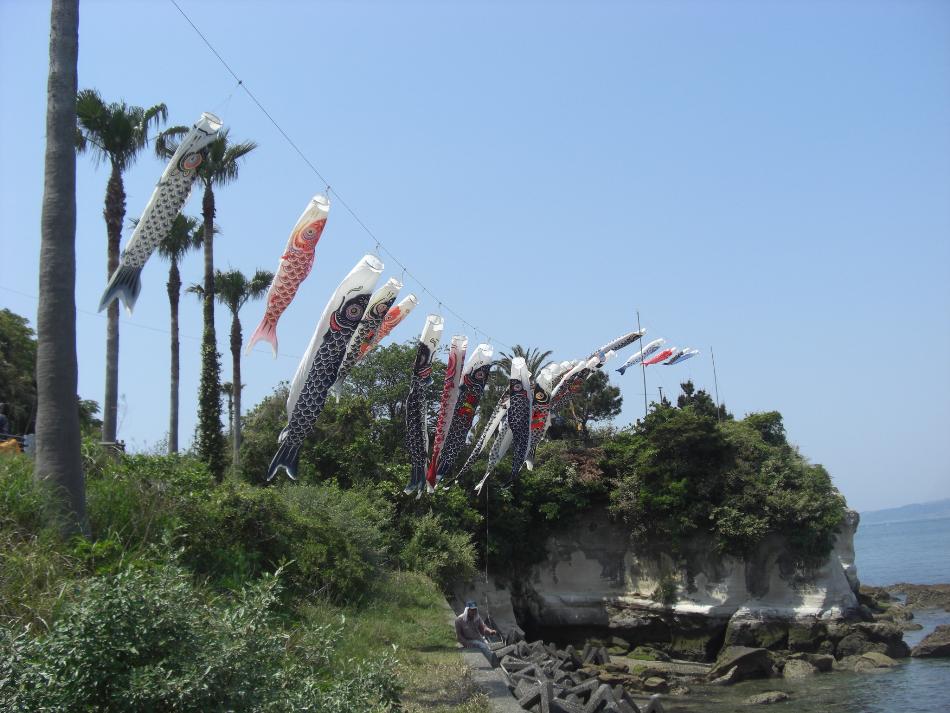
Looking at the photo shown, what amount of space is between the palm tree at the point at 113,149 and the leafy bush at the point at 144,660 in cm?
1285

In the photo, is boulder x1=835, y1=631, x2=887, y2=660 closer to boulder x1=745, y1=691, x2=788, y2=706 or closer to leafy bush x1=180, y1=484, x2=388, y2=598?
boulder x1=745, y1=691, x2=788, y2=706

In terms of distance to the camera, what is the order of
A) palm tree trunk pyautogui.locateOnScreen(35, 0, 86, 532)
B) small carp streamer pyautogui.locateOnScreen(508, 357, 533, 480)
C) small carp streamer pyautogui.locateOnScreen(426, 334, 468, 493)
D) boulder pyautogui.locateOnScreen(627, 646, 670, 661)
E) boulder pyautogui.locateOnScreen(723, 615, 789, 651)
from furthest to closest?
boulder pyautogui.locateOnScreen(627, 646, 670, 661), boulder pyautogui.locateOnScreen(723, 615, 789, 651), small carp streamer pyautogui.locateOnScreen(508, 357, 533, 480), small carp streamer pyautogui.locateOnScreen(426, 334, 468, 493), palm tree trunk pyautogui.locateOnScreen(35, 0, 86, 532)

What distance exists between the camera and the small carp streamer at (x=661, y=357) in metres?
36.5

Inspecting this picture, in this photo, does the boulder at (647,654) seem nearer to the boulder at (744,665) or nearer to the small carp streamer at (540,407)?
the boulder at (744,665)

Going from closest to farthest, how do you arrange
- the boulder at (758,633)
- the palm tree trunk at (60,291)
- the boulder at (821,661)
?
1. the palm tree trunk at (60,291)
2. the boulder at (821,661)
3. the boulder at (758,633)

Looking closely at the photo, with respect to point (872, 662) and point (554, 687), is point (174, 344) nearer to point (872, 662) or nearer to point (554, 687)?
point (554, 687)

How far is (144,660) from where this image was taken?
5.86 meters

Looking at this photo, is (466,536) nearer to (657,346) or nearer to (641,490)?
(641,490)

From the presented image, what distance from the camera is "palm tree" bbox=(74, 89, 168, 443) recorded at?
18453mm

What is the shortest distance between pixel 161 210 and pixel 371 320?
4974 mm

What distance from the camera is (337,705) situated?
6.38 metres

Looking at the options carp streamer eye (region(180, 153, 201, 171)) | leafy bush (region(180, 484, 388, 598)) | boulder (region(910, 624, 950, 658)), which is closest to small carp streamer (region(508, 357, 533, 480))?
leafy bush (region(180, 484, 388, 598))

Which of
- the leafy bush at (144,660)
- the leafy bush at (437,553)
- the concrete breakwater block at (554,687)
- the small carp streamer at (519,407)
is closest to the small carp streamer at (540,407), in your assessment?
the small carp streamer at (519,407)

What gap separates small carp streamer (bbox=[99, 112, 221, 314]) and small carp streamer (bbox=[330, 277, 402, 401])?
14.1ft
